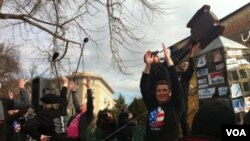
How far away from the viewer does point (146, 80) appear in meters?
4.74

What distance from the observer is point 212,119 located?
1.96 metres

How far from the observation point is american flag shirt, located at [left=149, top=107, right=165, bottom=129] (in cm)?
435

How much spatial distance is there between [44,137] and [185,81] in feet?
6.83

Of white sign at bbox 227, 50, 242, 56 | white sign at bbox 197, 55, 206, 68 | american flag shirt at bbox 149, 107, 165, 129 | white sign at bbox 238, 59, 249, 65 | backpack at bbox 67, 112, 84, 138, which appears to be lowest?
backpack at bbox 67, 112, 84, 138

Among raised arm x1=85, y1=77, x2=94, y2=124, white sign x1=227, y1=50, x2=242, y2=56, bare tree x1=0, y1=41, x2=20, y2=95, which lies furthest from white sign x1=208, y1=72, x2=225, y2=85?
bare tree x1=0, y1=41, x2=20, y2=95

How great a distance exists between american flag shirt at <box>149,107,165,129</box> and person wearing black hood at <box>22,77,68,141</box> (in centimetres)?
180

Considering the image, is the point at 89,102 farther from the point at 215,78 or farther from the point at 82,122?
the point at 215,78

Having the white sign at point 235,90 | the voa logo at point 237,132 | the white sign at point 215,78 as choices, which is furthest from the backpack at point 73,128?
the voa logo at point 237,132

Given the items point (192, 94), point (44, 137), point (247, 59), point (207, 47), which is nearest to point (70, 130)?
point (44, 137)

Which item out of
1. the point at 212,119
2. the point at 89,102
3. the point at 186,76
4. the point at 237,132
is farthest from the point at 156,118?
the point at 237,132

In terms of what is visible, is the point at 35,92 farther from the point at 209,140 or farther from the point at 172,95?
the point at 209,140

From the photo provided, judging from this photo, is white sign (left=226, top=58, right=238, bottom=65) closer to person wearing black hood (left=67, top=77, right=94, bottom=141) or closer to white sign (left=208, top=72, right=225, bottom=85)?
white sign (left=208, top=72, right=225, bottom=85)

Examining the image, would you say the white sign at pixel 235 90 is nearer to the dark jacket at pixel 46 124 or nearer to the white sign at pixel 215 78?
the white sign at pixel 215 78

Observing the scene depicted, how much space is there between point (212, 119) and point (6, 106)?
15.8ft
